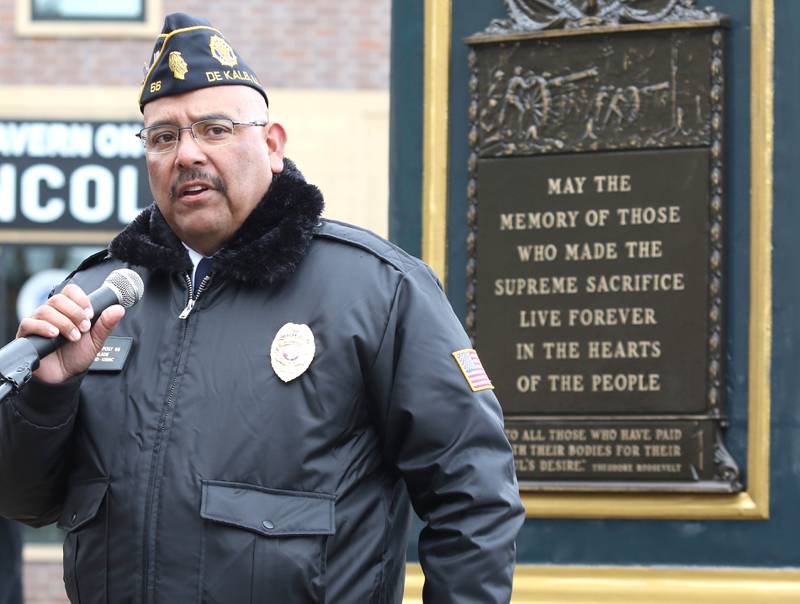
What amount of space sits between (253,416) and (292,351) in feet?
0.44

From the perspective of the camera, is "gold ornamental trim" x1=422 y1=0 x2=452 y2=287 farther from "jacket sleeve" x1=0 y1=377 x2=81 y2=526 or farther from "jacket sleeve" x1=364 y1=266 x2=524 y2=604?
"jacket sleeve" x1=0 y1=377 x2=81 y2=526

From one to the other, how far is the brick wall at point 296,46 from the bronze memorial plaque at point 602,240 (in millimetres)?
8621

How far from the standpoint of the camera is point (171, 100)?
3201mm

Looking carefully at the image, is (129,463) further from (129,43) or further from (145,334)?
(129,43)

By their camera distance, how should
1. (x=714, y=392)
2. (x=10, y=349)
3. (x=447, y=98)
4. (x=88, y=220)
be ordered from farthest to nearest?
(x=88, y=220), (x=447, y=98), (x=714, y=392), (x=10, y=349)

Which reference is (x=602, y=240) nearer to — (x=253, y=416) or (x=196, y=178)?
(x=196, y=178)

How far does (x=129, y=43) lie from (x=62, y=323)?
1096cm

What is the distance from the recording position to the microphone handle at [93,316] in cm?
268

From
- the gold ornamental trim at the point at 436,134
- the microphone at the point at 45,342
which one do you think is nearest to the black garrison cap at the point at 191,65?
the microphone at the point at 45,342

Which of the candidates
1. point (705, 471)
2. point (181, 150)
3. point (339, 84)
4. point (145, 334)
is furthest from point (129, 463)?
point (339, 84)

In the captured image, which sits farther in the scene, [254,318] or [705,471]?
[705,471]

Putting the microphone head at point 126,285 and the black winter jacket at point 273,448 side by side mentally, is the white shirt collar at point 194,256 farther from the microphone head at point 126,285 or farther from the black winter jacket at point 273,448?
the microphone head at point 126,285

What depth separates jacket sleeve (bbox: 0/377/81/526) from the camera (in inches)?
115

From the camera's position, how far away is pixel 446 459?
2.96m
